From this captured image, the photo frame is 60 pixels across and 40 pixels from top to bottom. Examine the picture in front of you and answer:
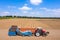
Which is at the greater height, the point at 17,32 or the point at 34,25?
the point at 17,32

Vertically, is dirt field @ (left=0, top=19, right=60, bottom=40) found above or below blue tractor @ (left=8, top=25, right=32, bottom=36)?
below

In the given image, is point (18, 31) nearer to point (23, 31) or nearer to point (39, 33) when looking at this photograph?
point (23, 31)

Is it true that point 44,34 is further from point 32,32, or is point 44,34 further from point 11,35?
point 11,35

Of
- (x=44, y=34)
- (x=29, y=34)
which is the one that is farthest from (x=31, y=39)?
(x=44, y=34)

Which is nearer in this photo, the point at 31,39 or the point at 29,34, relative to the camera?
the point at 31,39

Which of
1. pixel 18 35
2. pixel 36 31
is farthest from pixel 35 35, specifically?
pixel 18 35

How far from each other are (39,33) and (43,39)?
2035 millimetres

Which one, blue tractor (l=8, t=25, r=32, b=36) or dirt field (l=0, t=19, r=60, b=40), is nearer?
dirt field (l=0, t=19, r=60, b=40)

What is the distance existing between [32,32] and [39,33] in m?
0.73

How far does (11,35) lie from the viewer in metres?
14.0

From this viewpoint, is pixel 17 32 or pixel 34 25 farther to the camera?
pixel 34 25

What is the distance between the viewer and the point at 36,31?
552 inches

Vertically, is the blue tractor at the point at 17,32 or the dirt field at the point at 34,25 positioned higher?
the blue tractor at the point at 17,32

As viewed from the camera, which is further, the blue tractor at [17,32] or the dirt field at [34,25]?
the blue tractor at [17,32]
